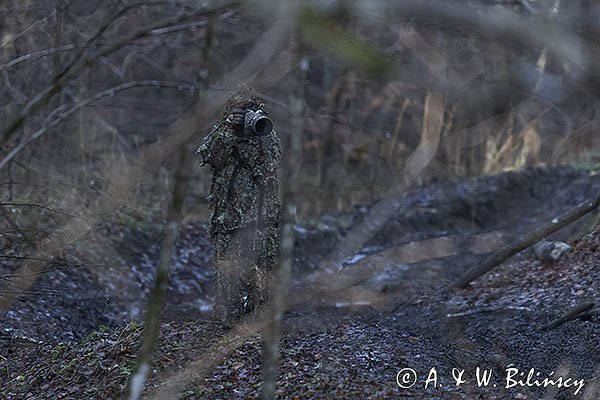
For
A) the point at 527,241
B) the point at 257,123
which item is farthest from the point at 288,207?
the point at 527,241

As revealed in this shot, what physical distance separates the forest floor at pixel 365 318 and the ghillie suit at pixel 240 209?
0.46 metres

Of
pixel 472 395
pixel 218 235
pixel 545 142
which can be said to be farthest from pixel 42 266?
pixel 545 142

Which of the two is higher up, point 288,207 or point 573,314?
point 288,207

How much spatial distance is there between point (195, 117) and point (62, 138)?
14350 millimetres

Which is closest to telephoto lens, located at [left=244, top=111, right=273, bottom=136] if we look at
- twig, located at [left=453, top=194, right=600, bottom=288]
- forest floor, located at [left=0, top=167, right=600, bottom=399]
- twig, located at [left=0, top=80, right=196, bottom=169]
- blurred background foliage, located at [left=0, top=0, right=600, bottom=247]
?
blurred background foliage, located at [left=0, top=0, right=600, bottom=247]

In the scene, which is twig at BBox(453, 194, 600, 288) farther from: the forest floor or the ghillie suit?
the ghillie suit

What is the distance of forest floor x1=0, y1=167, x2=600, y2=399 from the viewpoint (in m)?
6.78

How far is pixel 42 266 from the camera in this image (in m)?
10.8

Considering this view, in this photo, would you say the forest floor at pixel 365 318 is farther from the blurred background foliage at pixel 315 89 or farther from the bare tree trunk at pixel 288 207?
the bare tree trunk at pixel 288 207

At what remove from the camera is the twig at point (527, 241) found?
34.0 ft

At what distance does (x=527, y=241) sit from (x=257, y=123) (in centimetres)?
451

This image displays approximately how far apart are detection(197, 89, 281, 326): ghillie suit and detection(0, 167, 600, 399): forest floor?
1.50 feet

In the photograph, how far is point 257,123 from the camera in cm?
789

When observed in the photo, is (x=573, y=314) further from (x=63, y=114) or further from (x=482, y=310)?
(x=63, y=114)
